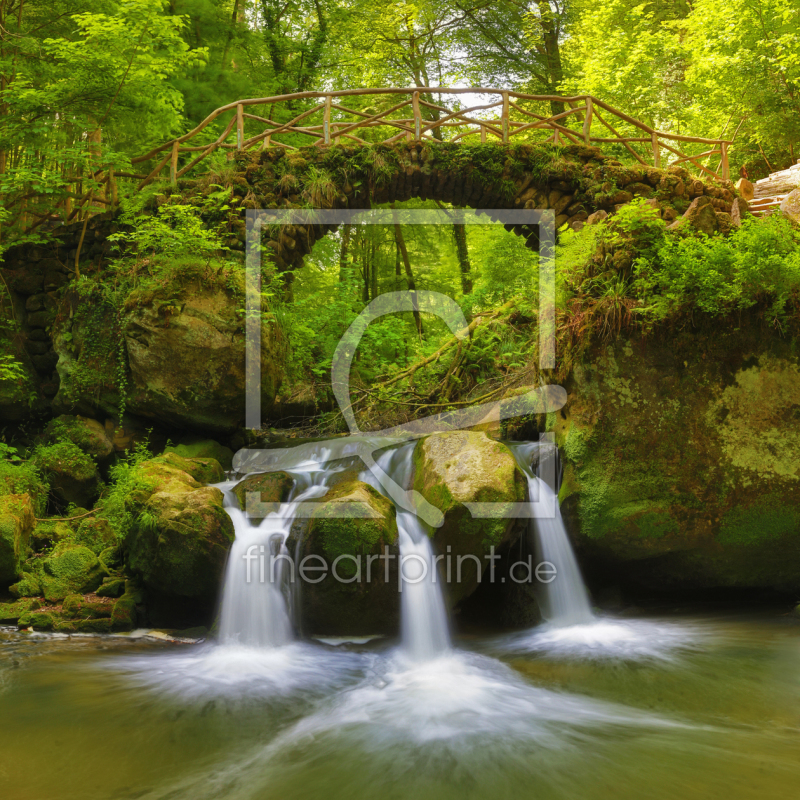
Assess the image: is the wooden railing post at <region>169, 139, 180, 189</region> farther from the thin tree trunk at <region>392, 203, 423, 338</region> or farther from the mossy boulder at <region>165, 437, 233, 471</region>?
the thin tree trunk at <region>392, 203, 423, 338</region>

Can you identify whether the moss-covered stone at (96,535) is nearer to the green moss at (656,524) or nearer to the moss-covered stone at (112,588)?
the moss-covered stone at (112,588)

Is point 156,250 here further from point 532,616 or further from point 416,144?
point 532,616

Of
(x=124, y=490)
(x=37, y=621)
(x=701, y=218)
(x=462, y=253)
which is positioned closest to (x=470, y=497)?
(x=701, y=218)

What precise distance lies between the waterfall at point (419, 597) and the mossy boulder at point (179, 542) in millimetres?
1675

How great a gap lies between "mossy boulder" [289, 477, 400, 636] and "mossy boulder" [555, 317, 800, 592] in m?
1.89

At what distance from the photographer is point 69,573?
257 inches

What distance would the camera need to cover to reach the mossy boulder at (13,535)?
21.1ft

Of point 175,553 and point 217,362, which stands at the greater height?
point 217,362

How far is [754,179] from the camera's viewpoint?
581 inches

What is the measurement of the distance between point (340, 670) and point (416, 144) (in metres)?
8.00

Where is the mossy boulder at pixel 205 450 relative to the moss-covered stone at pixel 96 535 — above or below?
above

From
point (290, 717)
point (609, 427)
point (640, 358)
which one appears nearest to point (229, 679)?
point (290, 717)

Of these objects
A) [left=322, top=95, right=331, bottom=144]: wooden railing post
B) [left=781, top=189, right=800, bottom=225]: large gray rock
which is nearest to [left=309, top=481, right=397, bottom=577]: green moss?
[left=322, top=95, right=331, bottom=144]: wooden railing post

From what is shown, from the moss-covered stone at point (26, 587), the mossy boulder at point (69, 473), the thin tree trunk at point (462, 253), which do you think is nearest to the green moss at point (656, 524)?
the moss-covered stone at point (26, 587)
